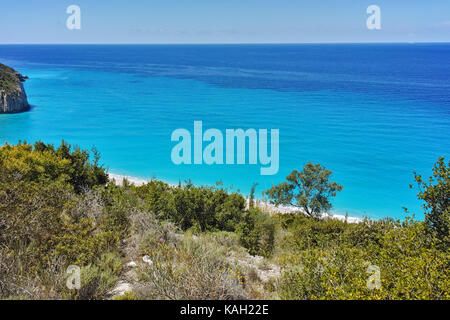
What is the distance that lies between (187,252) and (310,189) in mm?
10240

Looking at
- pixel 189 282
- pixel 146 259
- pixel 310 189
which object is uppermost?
pixel 310 189

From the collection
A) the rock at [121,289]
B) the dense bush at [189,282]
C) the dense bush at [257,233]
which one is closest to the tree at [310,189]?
the dense bush at [257,233]

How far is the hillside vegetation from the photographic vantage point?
16.2ft

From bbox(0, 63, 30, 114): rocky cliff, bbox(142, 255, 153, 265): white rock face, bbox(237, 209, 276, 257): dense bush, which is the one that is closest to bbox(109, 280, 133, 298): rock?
bbox(142, 255, 153, 265): white rock face

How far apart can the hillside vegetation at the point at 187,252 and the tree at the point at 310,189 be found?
4.88 m

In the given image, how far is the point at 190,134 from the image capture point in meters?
35.2

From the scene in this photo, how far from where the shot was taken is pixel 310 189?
1545 cm

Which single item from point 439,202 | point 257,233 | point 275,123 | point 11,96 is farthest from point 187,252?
point 11,96

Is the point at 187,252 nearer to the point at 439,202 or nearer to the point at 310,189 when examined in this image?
the point at 439,202

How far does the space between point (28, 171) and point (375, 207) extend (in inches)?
765

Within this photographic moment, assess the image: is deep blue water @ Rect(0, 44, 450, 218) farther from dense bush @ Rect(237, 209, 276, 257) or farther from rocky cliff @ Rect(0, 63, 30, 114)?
dense bush @ Rect(237, 209, 276, 257)

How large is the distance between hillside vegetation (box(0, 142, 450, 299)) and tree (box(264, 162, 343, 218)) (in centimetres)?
488

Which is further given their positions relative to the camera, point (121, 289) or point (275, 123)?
point (275, 123)
